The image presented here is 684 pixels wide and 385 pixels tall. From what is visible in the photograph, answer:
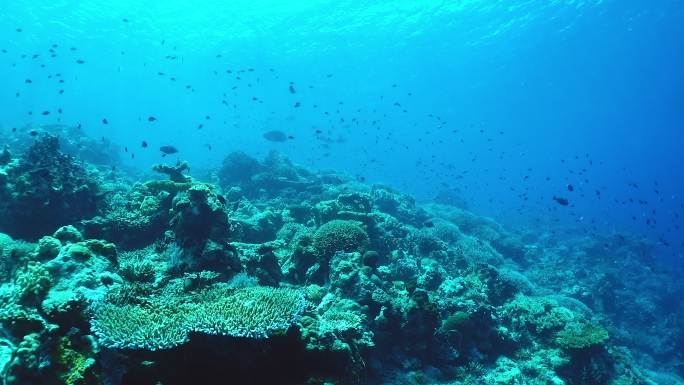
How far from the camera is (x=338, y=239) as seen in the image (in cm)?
1045

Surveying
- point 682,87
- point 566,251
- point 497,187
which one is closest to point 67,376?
point 566,251

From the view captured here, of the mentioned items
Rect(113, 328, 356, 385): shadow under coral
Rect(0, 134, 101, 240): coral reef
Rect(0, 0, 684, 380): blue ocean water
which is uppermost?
Rect(0, 0, 684, 380): blue ocean water

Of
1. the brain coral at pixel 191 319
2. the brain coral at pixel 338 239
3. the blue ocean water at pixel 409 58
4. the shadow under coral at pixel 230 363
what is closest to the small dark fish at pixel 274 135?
the blue ocean water at pixel 409 58

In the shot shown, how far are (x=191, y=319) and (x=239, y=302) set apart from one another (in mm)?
Answer: 679

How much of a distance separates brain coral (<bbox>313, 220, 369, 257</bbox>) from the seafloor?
0.05m

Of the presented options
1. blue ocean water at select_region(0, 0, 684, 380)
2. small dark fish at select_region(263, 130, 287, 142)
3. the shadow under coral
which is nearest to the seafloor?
the shadow under coral

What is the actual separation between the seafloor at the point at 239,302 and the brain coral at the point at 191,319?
22 millimetres

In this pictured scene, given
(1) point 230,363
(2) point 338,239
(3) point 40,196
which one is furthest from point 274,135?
(1) point 230,363

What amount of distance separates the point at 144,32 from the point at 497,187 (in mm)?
140263

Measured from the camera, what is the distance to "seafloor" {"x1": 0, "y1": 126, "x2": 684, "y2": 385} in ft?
16.2

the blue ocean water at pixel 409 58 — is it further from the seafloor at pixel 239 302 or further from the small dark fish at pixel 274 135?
the seafloor at pixel 239 302

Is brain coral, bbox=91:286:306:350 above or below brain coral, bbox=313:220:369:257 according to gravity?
below

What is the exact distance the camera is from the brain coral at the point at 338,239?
10248mm

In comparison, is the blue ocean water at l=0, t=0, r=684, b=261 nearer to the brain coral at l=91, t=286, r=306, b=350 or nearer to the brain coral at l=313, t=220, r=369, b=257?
the brain coral at l=313, t=220, r=369, b=257
